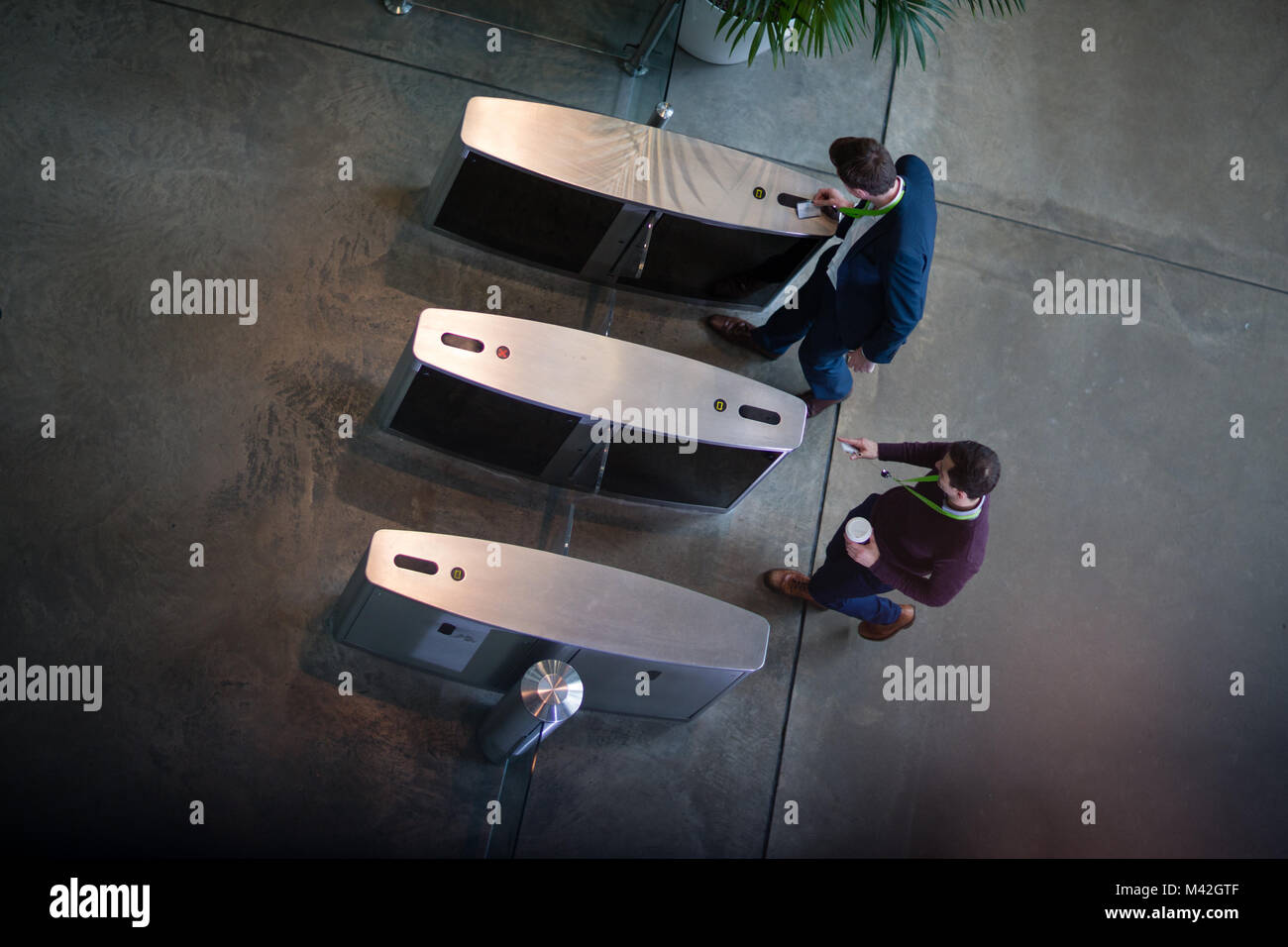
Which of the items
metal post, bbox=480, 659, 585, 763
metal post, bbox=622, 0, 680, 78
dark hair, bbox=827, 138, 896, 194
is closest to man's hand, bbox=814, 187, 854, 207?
dark hair, bbox=827, 138, 896, 194

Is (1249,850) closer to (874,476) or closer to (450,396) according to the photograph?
(874,476)

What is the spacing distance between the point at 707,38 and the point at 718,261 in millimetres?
1048

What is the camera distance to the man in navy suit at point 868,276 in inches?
131

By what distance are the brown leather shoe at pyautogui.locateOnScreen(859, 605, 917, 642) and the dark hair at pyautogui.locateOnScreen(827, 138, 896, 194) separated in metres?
1.54

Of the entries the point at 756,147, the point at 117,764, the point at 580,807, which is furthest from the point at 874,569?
the point at 117,764

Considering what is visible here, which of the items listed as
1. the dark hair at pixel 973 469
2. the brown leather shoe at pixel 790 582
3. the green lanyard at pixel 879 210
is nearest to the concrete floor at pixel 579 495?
the brown leather shoe at pixel 790 582

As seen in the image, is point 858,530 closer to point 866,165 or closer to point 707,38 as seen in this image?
point 866,165

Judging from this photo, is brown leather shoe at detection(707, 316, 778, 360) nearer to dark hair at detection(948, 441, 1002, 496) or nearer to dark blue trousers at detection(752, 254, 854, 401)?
dark blue trousers at detection(752, 254, 854, 401)

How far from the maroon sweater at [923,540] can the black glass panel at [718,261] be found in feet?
2.93

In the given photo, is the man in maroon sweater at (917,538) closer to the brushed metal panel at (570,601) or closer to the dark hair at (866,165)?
the brushed metal panel at (570,601)

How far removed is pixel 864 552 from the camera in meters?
3.36

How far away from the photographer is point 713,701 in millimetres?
3562

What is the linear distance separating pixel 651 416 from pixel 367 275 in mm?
1302

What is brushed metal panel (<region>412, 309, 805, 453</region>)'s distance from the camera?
3332mm
